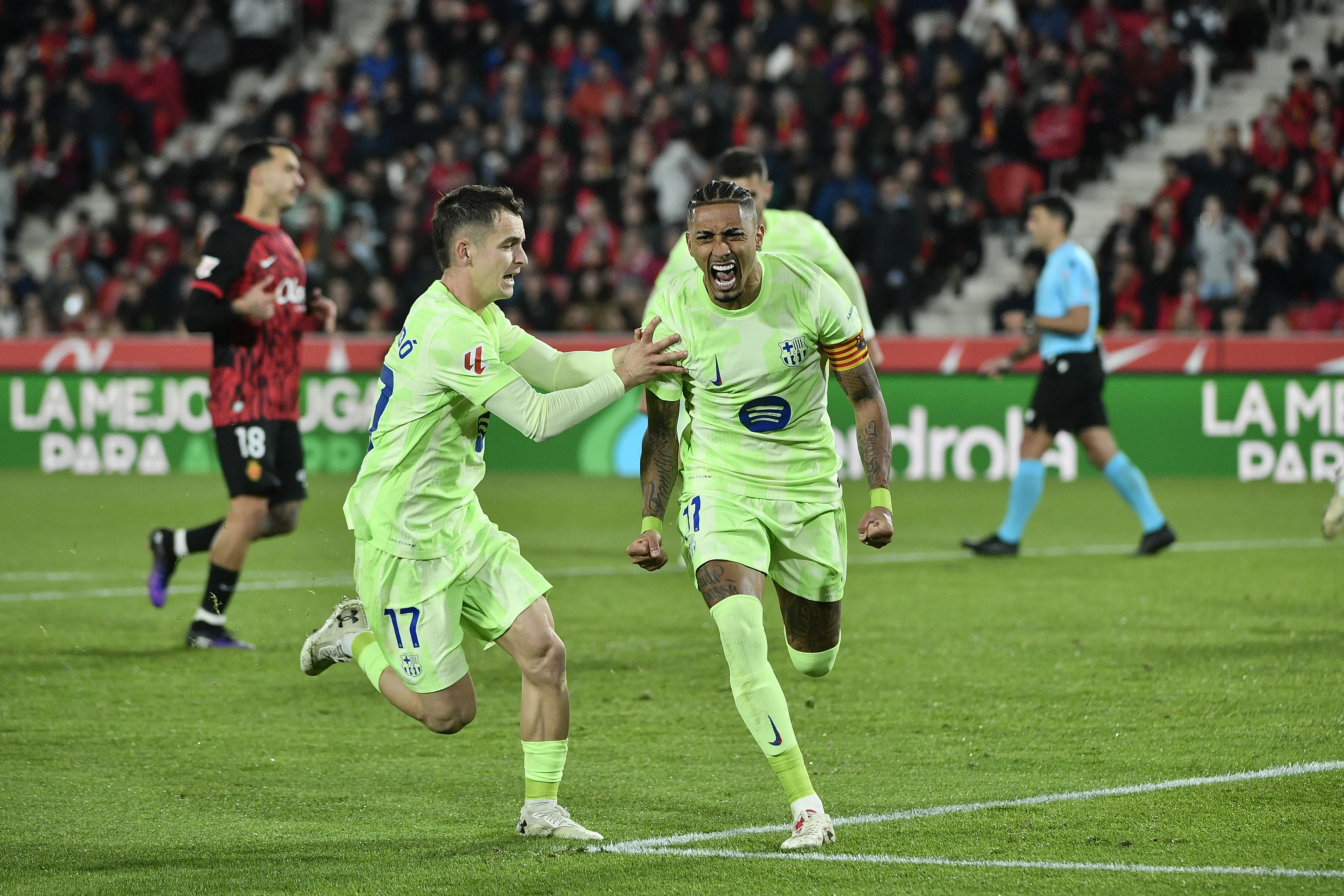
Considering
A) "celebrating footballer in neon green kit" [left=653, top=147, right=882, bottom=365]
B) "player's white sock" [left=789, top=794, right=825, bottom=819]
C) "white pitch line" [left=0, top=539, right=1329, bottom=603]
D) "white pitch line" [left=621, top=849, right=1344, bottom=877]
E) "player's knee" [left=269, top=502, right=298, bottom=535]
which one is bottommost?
"white pitch line" [left=0, top=539, right=1329, bottom=603]

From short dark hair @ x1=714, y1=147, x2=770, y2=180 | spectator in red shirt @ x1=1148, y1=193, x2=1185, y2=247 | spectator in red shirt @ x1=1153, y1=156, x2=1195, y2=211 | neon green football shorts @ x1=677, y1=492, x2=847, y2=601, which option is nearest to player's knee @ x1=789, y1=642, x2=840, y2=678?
neon green football shorts @ x1=677, y1=492, x2=847, y2=601

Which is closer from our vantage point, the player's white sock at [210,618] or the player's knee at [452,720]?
the player's knee at [452,720]

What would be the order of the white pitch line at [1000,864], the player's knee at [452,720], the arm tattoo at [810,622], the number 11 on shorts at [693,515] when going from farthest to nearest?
the arm tattoo at [810,622] → the number 11 on shorts at [693,515] → the player's knee at [452,720] → the white pitch line at [1000,864]

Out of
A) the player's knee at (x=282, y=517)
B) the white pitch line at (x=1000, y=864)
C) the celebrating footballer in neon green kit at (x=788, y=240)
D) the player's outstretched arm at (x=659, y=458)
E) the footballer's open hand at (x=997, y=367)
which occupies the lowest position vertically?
the white pitch line at (x=1000, y=864)

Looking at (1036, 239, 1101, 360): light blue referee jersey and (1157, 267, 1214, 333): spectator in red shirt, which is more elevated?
(1036, 239, 1101, 360): light blue referee jersey

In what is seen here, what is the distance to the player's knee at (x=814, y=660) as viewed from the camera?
243 inches

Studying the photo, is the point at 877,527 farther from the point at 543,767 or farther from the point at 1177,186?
the point at 1177,186

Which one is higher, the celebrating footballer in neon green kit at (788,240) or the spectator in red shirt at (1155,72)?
the spectator in red shirt at (1155,72)

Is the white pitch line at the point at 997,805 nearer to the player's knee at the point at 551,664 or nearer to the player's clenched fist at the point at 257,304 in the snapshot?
the player's knee at the point at 551,664

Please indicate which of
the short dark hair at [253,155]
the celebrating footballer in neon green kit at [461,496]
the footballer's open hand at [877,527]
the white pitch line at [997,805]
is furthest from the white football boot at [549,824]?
the short dark hair at [253,155]

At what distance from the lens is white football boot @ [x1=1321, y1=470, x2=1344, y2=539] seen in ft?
25.6

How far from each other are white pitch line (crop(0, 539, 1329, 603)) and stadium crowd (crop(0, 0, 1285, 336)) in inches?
238

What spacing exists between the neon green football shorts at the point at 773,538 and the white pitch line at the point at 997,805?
808mm

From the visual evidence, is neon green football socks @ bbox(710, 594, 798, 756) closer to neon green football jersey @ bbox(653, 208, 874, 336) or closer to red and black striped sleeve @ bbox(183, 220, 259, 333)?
red and black striped sleeve @ bbox(183, 220, 259, 333)
